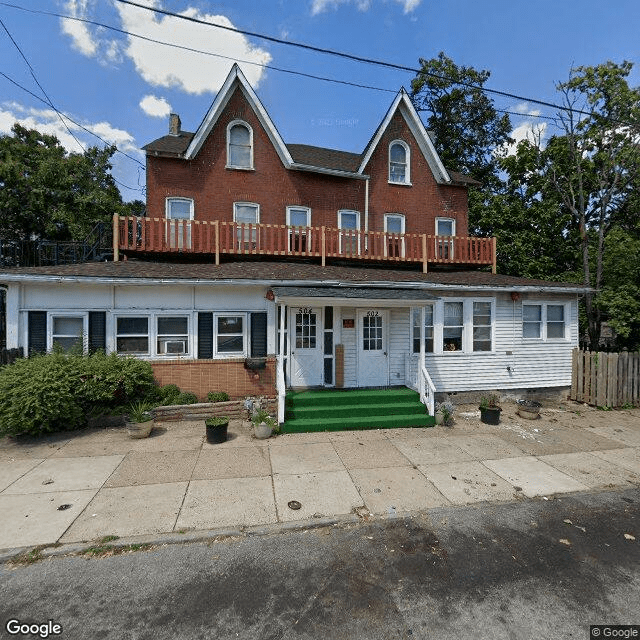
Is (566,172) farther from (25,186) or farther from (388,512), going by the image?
(25,186)

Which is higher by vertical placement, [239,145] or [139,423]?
[239,145]

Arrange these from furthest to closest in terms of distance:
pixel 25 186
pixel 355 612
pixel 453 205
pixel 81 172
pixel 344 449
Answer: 1. pixel 81 172
2. pixel 25 186
3. pixel 453 205
4. pixel 344 449
5. pixel 355 612

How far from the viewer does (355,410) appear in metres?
8.88

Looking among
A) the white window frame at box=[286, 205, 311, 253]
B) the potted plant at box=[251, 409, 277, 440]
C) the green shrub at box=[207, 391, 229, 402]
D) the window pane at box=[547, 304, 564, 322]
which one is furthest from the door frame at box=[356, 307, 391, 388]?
the window pane at box=[547, 304, 564, 322]

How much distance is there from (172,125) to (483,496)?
18733 millimetres

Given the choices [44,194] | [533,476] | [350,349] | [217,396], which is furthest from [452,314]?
[44,194]

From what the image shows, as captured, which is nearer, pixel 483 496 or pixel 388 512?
pixel 388 512

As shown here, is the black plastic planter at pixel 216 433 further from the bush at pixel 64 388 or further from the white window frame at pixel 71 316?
the white window frame at pixel 71 316

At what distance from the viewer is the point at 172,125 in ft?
51.7

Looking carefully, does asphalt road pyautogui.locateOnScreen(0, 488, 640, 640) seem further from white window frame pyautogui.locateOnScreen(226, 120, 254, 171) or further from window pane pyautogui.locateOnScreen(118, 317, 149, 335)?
white window frame pyautogui.locateOnScreen(226, 120, 254, 171)

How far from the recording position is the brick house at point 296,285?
9148 millimetres

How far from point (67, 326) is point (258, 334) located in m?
5.15

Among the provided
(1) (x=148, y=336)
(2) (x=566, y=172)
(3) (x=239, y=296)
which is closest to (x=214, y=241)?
(3) (x=239, y=296)

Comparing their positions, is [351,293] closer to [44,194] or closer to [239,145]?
[239,145]
